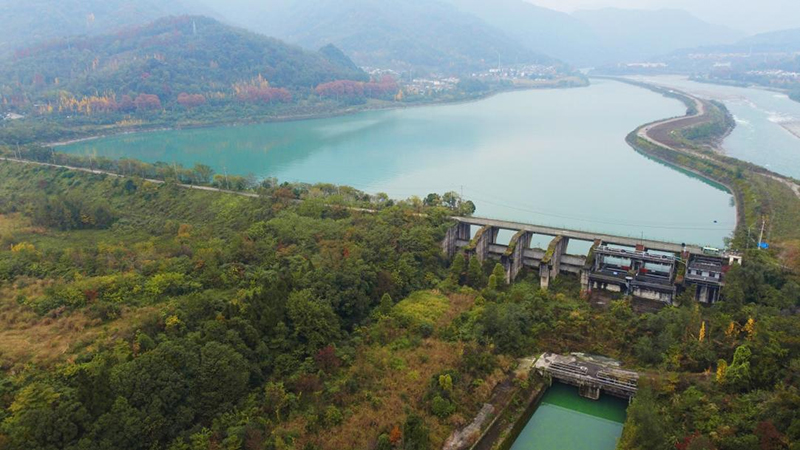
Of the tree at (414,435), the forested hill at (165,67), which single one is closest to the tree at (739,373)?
the tree at (414,435)

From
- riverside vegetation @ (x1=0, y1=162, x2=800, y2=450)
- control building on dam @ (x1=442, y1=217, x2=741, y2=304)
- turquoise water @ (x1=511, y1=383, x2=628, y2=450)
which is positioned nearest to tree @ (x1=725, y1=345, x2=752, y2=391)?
riverside vegetation @ (x1=0, y1=162, x2=800, y2=450)

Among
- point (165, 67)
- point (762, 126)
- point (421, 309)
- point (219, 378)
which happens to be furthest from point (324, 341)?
point (165, 67)

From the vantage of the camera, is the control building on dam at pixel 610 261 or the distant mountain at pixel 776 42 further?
the distant mountain at pixel 776 42

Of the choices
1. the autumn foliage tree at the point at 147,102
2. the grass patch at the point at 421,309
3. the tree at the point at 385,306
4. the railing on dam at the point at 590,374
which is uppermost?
the autumn foliage tree at the point at 147,102

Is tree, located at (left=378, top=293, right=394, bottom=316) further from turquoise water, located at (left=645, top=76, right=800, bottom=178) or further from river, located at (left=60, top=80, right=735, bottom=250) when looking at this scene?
turquoise water, located at (left=645, top=76, right=800, bottom=178)

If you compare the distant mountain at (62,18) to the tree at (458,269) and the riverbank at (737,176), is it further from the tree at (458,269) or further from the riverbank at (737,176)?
the tree at (458,269)

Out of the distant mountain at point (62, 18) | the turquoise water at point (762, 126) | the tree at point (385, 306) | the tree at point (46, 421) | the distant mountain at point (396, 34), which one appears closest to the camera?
the tree at point (46, 421)
